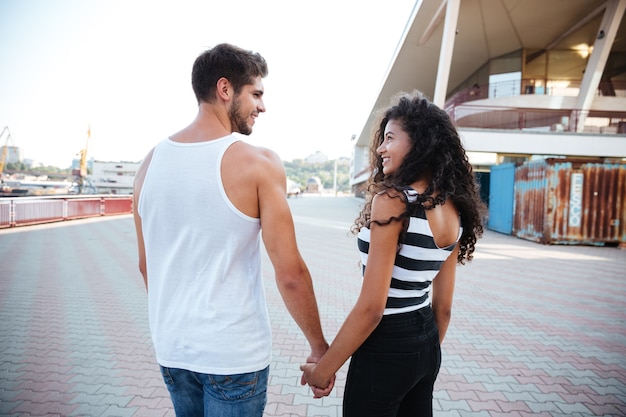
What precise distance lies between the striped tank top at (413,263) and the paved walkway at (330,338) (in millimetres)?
1930

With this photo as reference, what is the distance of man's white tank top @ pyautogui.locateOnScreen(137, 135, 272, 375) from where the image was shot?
4.37 feet

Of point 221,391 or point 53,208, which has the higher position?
point 221,391

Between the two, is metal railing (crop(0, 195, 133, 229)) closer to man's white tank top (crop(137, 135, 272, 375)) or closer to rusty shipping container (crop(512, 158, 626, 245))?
man's white tank top (crop(137, 135, 272, 375))

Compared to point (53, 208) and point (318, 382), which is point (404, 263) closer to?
point (318, 382)

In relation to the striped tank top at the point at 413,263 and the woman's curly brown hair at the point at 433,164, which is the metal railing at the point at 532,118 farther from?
the striped tank top at the point at 413,263

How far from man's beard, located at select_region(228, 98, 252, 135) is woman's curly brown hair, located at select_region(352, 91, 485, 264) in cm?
64

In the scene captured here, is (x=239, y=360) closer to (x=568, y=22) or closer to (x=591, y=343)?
(x=591, y=343)

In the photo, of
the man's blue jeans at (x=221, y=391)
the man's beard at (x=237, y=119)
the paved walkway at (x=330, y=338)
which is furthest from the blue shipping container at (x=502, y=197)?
the man's blue jeans at (x=221, y=391)

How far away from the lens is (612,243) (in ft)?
38.0

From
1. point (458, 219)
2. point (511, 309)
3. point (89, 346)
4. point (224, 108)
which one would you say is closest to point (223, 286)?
point (224, 108)

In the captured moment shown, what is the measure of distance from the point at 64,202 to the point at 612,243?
20.8m

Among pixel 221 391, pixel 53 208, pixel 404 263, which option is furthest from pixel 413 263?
Answer: pixel 53 208

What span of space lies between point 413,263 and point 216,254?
2.48 ft

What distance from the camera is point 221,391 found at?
1.41m
